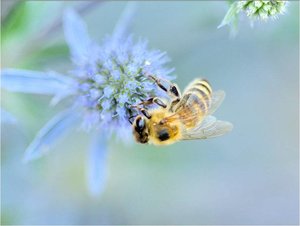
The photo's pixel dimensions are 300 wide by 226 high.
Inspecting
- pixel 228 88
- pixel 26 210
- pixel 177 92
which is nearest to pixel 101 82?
pixel 177 92

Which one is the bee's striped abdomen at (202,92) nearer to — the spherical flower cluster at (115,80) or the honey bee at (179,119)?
the honey bee at (179,119)

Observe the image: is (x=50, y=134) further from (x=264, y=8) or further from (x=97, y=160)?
(x=264, y=8)

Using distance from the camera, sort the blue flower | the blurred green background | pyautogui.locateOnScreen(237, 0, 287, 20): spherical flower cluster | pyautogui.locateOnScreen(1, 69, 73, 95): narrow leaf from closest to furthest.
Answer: pyautogui.locateOnScreen(237, 0, 287, 20): spherical flower cluster, the blue flower, pyautogui.locateOnScreen(1, 69, 73, 95): narrow leaf, the blurred green background

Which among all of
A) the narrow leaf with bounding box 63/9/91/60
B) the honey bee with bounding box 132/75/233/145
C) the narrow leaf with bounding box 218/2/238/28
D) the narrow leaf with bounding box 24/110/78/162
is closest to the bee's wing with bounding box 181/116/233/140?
the honey bee with bounding box 132/75/233/145

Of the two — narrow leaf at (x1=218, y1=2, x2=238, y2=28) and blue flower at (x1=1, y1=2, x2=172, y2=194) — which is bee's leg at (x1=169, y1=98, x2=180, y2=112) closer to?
blue flower at (x1=1, y1=2, x2=172, y2=194)

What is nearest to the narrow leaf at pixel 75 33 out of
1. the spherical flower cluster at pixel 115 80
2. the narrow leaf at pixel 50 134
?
the spherical flower cluster at pixel 115 80

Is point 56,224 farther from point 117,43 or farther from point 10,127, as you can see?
point 117,43
